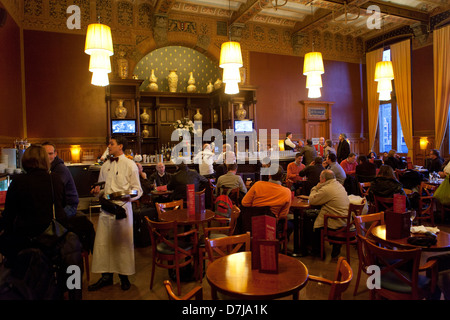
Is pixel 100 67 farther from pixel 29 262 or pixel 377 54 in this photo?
pixel 377 54

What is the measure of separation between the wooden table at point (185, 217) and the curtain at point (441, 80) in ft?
33.3

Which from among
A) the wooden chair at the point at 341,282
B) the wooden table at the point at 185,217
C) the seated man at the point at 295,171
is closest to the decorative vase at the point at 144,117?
the seated man at the point at 295,171

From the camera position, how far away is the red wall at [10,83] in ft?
24.8

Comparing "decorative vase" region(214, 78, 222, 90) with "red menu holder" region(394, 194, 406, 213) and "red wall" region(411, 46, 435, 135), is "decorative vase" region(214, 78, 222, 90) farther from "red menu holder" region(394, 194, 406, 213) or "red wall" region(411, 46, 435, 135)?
"red menu holder" region(394, 194, 406, 213)

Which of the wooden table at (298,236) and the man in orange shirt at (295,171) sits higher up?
the man in orange shirt at (295,171)

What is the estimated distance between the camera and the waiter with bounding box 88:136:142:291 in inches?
141

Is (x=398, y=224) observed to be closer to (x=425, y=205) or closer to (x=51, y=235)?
(x=51, y=235)

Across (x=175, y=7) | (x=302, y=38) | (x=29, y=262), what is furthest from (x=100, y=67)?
(x=302, y=38)

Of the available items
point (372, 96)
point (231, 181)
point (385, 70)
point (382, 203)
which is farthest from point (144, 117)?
point (372, 96)

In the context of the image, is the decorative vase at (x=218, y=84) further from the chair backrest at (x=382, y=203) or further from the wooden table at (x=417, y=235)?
the wooden table at (x=417, y=235)

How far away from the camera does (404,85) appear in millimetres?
11961

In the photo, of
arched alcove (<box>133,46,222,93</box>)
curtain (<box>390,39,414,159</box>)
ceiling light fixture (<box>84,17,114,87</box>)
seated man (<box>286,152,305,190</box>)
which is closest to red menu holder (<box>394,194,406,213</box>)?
seated man (<box>286,152,305,190</box>)
